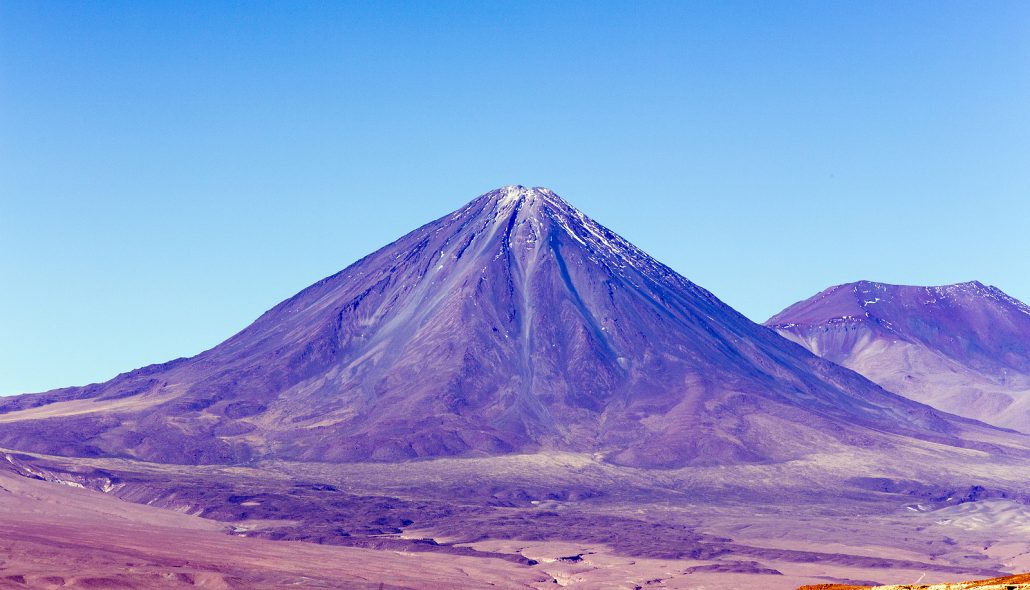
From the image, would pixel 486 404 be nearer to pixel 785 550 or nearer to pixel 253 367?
pixel 253 367

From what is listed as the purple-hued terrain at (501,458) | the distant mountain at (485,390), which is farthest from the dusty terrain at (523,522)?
the distant mountain at (485,390)

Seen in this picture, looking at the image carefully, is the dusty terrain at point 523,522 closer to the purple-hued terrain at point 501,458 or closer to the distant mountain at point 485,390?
the purple-hued terrain at point 501,458

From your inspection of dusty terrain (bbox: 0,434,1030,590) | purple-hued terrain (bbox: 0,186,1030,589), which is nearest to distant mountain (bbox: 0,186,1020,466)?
purple-hued terrain (bbox: 0,186,1030,589)

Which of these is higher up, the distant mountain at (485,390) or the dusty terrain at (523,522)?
the distant mountain at (485,390)

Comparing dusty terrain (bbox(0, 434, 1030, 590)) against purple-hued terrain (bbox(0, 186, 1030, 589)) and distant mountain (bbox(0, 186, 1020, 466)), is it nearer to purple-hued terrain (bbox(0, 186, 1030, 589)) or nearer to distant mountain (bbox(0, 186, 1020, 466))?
purple-hued terrain (bbox(0, 186, 1030, 589))

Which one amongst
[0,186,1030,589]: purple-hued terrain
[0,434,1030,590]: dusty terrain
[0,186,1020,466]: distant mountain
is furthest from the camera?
[0,186,1020,466]: distant mountain

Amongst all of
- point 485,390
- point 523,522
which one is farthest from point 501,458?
point 523,522
